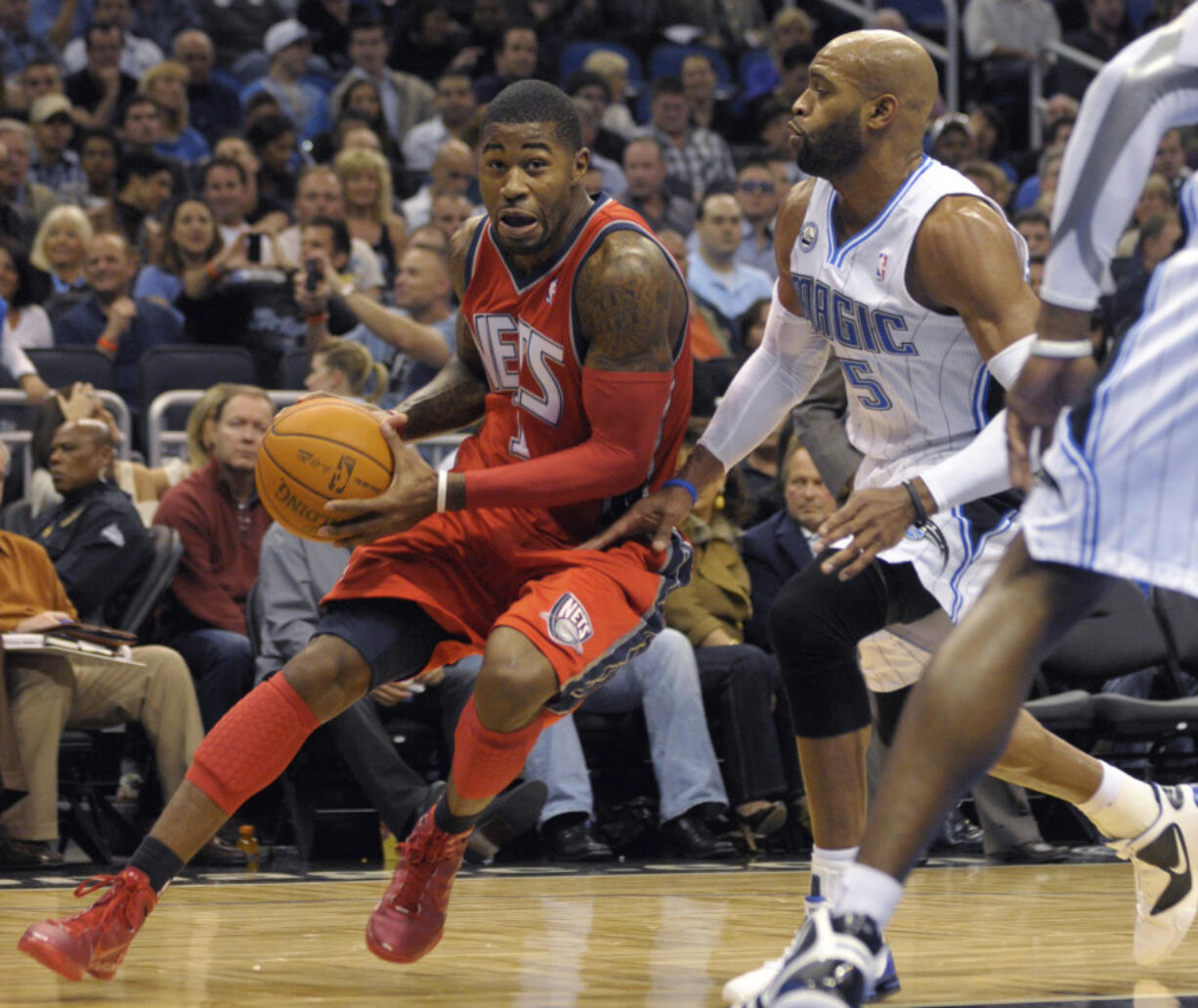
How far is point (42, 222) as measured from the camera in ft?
30.1

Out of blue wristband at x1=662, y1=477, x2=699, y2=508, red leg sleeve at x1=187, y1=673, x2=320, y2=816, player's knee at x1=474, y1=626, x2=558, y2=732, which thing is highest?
blue wristband at x1=662, y1=477, x2=699, y2=508

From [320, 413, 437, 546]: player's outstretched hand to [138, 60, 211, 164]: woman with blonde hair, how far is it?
753 cm

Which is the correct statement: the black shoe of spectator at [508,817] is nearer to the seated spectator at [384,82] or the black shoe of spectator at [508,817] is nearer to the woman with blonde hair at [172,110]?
the woman with blonde hair at [172,110]

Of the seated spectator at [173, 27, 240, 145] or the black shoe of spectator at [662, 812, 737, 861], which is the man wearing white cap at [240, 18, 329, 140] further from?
the black shoe of spectator at [662, 812, 737, 861]

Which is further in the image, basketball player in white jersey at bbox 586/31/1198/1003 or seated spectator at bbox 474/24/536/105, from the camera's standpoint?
seated spectator at bbox 474/24/536/105

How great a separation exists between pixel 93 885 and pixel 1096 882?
3.37 m

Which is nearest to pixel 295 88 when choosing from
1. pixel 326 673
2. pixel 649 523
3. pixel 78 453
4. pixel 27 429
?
pixel 27 429

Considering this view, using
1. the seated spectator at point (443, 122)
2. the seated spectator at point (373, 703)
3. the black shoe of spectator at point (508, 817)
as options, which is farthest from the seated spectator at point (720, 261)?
the black shoe of spectator at point (508, 817)

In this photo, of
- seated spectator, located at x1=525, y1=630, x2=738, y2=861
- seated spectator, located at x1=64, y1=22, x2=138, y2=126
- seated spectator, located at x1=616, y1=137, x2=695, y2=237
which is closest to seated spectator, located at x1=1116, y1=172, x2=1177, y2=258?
seated spectator, located at x1=616, y1=137, x2=695, y2=237

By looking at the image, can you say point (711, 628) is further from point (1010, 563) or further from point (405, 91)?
point (405, 91)

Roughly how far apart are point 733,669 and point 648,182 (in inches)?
183

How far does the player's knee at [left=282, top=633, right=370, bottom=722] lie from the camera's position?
3.57 meters

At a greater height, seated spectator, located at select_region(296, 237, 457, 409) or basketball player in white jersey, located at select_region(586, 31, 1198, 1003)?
basketball player in white jersey, located at select_region(586, 31, 1198, 1003)

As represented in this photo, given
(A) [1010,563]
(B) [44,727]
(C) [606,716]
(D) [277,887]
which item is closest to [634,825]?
(C) [606,716]
